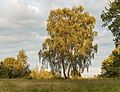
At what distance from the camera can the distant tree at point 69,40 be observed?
61.6 m

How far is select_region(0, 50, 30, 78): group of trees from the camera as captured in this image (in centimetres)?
10694

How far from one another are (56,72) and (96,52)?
25.1 feet

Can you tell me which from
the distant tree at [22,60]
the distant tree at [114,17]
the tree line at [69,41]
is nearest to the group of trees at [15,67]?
the distant tree at [22,60]

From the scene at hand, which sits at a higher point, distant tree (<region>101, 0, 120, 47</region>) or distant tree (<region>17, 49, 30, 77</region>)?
distant tree (<region>17, 49, 30, 77</region>)

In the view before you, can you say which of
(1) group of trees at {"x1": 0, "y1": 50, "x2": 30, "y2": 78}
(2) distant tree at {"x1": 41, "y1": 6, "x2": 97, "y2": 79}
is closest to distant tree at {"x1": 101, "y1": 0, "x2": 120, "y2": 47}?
(2) distant tree at {"x1": 41, "y1": 6, "x2": 97, "y2": 79}

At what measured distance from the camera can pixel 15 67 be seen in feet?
372

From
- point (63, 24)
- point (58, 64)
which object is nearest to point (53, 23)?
point (63, 24)

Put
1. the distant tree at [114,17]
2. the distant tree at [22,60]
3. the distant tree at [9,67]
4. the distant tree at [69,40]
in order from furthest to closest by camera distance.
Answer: the distant tree at [22,60] → the distant tree at [9,67] → the distant tree at [69,40] → the distant tree at [114,17]

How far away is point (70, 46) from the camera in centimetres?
6222

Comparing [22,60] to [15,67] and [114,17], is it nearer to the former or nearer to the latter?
[15,67]

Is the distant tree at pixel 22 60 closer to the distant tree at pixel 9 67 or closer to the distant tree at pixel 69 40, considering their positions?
the distant tree at pixel 9 67

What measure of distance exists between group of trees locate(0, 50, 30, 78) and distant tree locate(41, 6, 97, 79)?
142 ft

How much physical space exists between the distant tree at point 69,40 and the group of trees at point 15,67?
43.3 meters

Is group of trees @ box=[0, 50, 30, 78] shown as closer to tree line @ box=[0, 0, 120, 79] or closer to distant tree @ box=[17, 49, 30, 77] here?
distant tree @ box=[17, 49, 30, 77]
